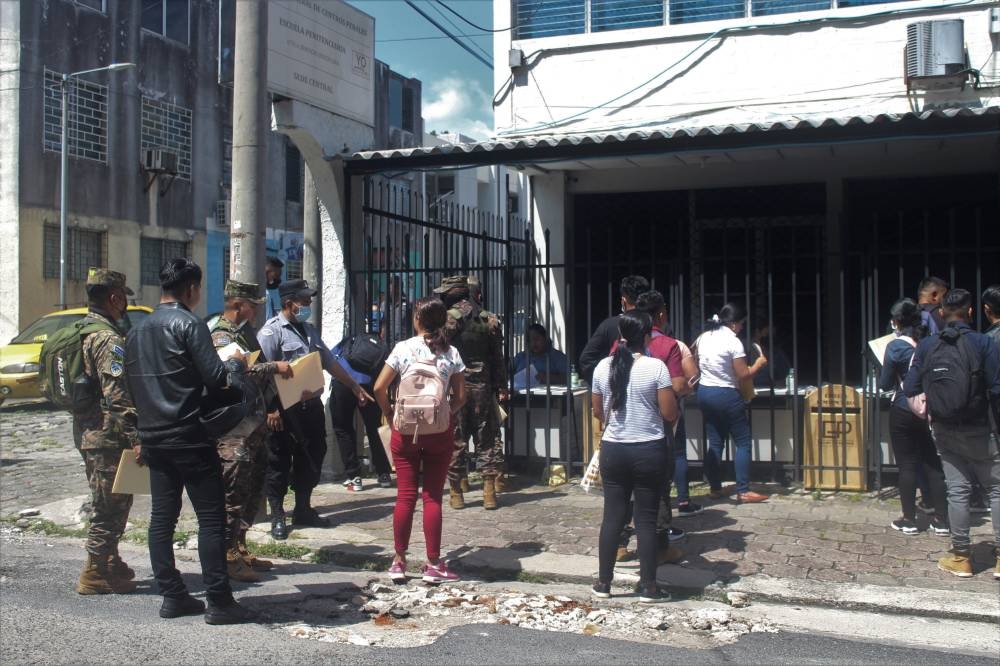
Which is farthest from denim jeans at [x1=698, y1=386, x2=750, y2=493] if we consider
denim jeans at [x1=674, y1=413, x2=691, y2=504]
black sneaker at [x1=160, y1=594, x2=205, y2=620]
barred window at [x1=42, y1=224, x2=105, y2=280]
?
barred window at [x1=42, y1=224, x2=105, y2=280]

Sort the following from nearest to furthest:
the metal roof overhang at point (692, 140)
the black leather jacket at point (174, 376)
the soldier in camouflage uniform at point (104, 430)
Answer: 1. the black leather jacket at point (174, 376)
2. the soldier in camouflage uniform at point (104, 430)
3. the metal roof overhang at point (692, 140)

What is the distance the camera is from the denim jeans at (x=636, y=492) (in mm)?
5293

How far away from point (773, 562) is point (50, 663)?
Result: 4.26 meters

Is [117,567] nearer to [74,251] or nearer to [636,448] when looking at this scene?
[636,448]

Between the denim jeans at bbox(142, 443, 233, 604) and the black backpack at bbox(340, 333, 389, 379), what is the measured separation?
3221 millimetres

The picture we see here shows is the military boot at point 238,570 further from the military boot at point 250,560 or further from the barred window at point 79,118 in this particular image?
the barred window at point 79,118

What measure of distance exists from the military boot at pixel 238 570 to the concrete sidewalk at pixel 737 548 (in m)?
0.71

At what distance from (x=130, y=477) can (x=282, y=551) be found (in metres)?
1.49

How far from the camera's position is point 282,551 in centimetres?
651

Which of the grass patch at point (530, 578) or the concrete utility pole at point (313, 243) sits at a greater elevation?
the concrete utility pole at point (313, 243)

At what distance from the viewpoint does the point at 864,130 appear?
757 centimetres

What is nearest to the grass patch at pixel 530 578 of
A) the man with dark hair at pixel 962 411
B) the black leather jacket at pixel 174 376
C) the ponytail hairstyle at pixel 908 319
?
the black leather jacket at pixel 174 376

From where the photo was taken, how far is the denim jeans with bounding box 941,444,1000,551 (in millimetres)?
5781

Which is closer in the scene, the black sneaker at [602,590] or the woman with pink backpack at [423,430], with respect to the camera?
the black sneaker at [602,590]
